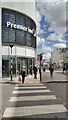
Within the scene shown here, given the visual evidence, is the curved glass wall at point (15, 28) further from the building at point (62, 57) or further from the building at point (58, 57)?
the building at point (58, 57)

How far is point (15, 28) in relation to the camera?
3372cm

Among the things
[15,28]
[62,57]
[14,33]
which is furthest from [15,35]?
[62,57]

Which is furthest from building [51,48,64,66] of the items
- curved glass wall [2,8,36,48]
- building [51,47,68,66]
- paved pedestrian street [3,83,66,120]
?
paved pedestrian street [3,83,66,120]

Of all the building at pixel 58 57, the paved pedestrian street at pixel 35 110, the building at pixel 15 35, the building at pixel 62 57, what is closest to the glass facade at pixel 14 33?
the building at pixel 15 35

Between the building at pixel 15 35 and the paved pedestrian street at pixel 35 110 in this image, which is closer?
the paved pedestrian street at pixel 35 110

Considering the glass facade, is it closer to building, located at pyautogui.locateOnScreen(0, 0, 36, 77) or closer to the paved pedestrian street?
building, located at pyautogui.locateOnScreen(0, 0, 36, 77)

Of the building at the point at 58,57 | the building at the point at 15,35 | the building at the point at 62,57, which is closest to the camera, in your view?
the building at the point at 15,35

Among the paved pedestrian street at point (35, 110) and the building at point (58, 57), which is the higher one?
the building at point (58, 57)

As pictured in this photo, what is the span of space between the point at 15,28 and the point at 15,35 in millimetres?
884

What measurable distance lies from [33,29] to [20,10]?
538 cm

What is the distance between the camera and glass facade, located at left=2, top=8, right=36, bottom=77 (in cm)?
3266

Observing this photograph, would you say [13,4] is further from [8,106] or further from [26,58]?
[8,106]

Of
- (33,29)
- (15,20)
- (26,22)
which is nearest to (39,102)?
(15,20)

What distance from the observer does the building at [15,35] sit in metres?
32.6
